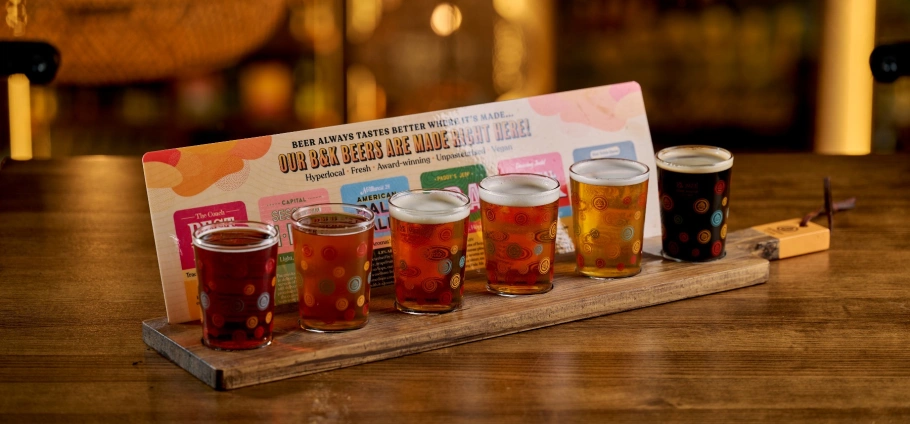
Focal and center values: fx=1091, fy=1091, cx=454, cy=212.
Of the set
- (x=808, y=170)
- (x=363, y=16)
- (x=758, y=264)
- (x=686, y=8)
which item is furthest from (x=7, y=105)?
(x=758, y=264)

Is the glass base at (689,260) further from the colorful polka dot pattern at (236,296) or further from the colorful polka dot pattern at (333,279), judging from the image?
the colorful polka dot pattern at (236,296)

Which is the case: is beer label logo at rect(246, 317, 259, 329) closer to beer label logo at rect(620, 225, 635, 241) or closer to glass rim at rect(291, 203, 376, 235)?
glass rim at rect(291, 203, 376, 235)

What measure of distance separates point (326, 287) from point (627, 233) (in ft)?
1.33

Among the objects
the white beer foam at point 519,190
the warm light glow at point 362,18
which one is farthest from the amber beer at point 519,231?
the warm light glow at point 362,18

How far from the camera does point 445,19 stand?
355 cm

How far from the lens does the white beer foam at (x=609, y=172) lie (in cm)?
132

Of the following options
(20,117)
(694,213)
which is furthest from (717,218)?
(20,117)

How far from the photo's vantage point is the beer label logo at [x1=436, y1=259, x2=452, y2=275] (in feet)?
3.90

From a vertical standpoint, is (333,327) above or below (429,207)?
below

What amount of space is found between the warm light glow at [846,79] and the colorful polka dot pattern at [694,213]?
2.34m

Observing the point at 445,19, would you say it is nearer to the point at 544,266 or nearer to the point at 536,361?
the point at 544,266

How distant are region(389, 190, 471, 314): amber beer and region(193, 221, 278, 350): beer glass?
16 centimetres

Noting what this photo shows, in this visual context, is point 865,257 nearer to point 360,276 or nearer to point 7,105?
point 360,276

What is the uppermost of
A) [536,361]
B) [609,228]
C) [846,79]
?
[846,79]
